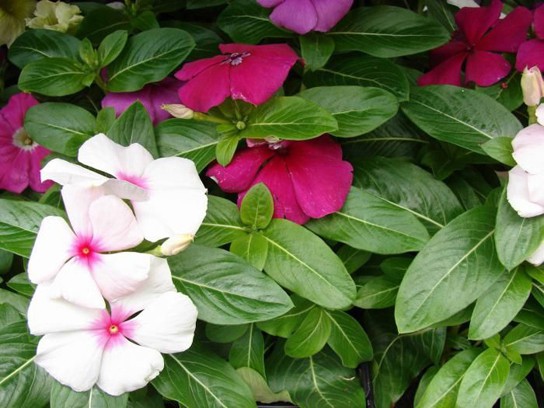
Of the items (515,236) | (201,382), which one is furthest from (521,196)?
(201,382)

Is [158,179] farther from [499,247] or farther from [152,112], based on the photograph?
[499,247]

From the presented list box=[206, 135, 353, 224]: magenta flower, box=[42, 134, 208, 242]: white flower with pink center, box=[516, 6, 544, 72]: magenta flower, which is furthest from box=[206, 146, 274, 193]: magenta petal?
box=[516, 6, 544, 72]: magenta flower

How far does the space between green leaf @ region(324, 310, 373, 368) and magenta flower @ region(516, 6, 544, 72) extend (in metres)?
0.35

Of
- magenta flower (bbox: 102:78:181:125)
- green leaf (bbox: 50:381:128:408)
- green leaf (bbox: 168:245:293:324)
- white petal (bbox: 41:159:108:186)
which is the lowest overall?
green leaf (bbox: 50:381:128:408)

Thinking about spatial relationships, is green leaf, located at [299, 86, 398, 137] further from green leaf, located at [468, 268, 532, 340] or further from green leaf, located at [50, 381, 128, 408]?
green leaf, located at [50, 381, 128, 408]

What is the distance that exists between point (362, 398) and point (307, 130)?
1.07 ft

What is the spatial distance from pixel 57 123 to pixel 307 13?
32 cm

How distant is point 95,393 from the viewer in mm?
613

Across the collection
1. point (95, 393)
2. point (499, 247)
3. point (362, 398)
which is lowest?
point (362, 398)

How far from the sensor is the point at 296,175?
729 mm

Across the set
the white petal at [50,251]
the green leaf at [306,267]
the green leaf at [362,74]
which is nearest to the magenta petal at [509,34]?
the green leaf at [362,74]

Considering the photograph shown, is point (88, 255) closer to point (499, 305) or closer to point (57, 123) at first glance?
point (57, 123)

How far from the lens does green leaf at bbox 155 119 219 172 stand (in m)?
0.74

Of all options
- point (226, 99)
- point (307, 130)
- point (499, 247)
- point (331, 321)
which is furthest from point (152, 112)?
point (499, 247)
